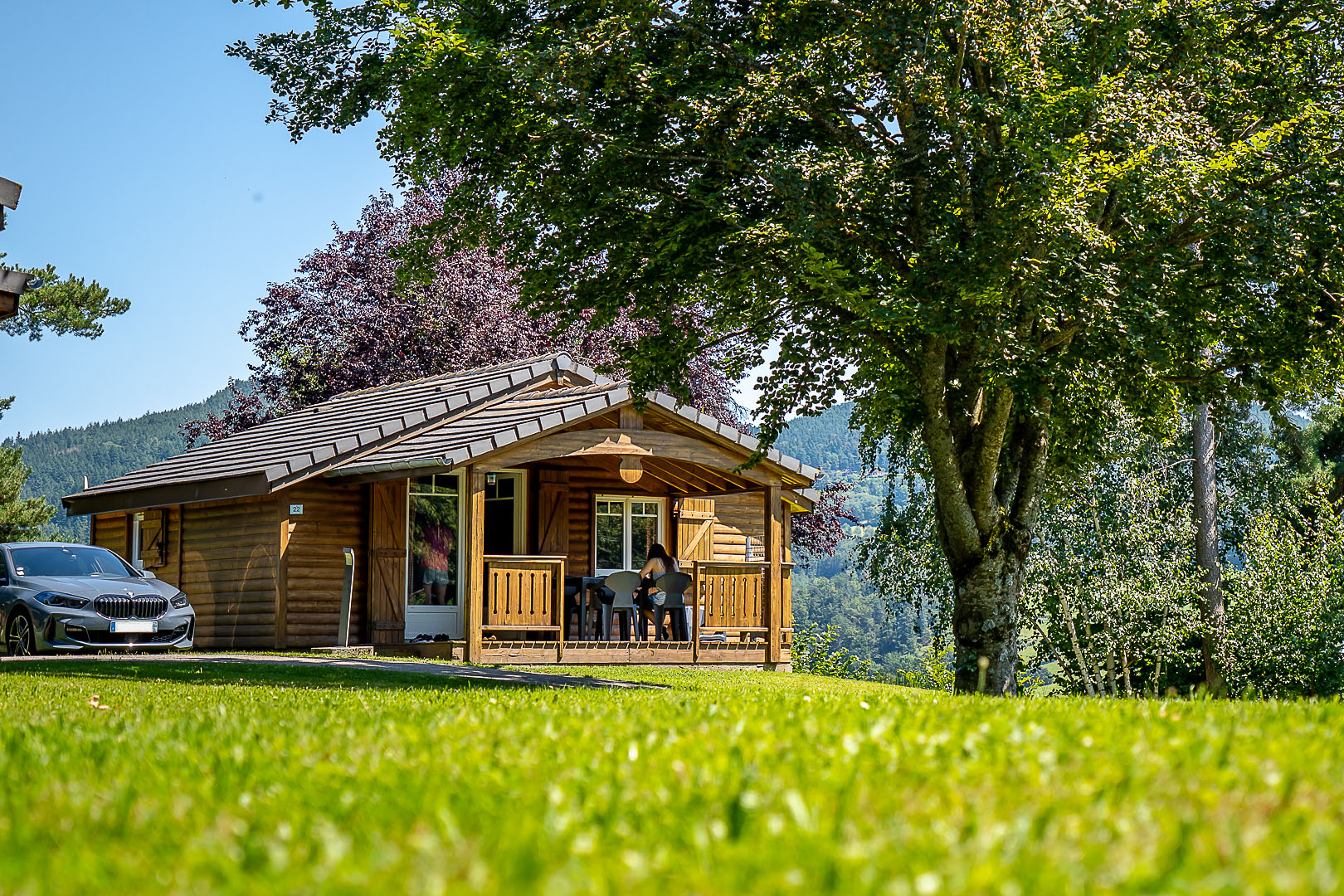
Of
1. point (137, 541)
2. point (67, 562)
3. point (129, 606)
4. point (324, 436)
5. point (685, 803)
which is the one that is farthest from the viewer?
point (137, 541)

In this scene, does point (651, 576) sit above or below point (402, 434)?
below

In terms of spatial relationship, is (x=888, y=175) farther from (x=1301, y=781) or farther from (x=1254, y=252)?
(x=1301, y=781)

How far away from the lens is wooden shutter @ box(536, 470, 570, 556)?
73.0ft

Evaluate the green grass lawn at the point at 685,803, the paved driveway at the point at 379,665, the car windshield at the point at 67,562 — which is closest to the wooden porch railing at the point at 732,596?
the paved driveway at the point at 379,665

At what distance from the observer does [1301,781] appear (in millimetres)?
4094

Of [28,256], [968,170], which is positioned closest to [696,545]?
[968,170]

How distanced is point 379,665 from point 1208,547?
19.3 metres

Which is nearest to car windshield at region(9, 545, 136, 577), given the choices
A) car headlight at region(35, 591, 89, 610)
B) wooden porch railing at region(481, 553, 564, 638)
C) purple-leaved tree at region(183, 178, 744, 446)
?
car headlight at region(35, 591, 89, 610)

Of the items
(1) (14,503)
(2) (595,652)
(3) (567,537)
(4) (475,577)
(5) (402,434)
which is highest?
(5) (402,434)

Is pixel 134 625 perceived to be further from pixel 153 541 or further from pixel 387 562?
pixel 153 541

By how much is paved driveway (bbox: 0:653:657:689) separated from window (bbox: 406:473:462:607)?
3.81 m

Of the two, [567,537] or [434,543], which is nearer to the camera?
[434,543]

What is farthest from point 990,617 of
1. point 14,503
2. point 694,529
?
point 14,503

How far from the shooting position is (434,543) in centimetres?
2169
